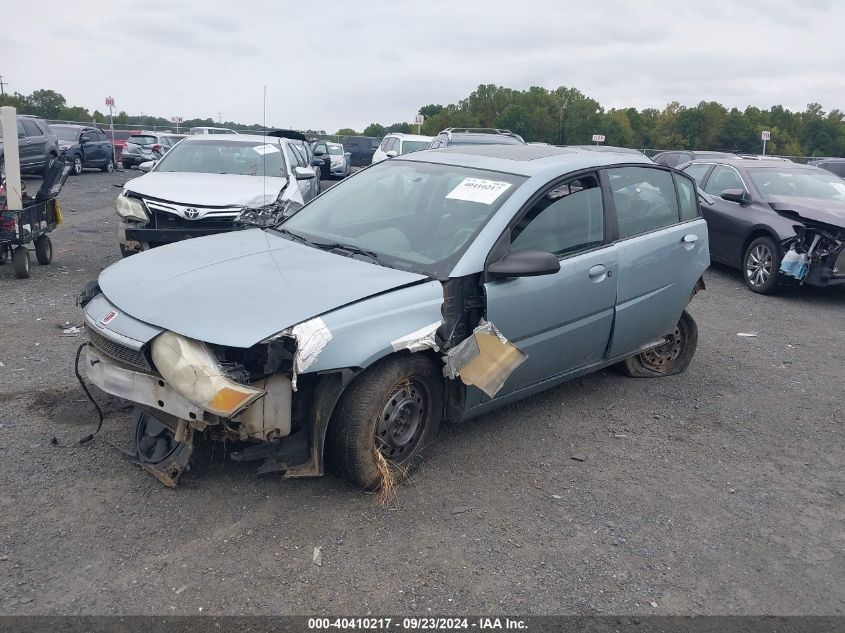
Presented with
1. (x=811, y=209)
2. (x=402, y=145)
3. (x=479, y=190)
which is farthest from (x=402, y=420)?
(x=402, y=145)

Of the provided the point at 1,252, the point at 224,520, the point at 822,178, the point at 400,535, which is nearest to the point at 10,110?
the point at 1,252

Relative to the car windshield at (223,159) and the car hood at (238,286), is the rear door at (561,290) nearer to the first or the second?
the car hood at (238,286)

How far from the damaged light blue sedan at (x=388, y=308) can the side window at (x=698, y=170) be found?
6.45 metres

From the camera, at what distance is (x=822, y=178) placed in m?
10.4

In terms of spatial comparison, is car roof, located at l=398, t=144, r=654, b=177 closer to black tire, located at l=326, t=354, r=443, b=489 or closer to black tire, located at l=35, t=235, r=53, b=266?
black tire, located at l=326, t=354, r=443, b=489

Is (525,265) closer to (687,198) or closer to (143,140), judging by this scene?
(687,198)

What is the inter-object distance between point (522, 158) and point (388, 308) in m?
1.78

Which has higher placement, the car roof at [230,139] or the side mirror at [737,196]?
the car roof at [230,139]

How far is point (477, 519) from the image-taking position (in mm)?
3709

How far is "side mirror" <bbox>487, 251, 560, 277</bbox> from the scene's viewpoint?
400 cm

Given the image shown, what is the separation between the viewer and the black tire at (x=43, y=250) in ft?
29.6

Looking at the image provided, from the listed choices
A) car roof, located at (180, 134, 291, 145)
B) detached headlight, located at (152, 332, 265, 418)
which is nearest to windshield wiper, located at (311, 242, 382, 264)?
detached headlight, located at (152, 332, 265, 418)

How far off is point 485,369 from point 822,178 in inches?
343

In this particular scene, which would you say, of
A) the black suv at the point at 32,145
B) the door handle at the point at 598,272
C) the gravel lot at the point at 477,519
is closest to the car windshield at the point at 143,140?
the black suv at the point at 32,145
